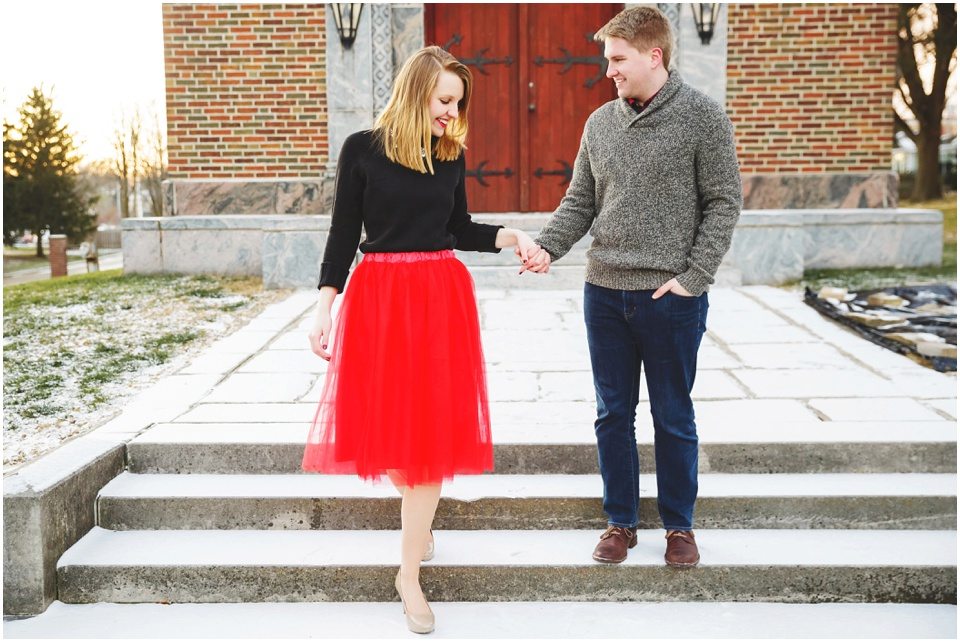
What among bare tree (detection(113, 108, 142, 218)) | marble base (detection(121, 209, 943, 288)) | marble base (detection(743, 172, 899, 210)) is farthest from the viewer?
bare tree (detection(113, 108, 142, 218))

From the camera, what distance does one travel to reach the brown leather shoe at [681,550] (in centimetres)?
311

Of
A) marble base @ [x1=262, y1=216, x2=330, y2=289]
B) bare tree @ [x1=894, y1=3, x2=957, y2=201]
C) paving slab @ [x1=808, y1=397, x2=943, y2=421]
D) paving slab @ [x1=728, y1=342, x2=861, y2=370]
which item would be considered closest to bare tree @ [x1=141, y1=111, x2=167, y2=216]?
bare tree @ [x1=894, y1=3, x2=957, y2=201]

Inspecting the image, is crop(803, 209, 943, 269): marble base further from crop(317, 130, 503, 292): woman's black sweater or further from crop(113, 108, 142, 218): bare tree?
crop(113, 108, 142, 218): bare tree

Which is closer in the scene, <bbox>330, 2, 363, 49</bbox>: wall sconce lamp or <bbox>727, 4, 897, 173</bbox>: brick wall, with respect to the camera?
<bbox>330, 2, 363, 49</bbox>: wall sconce lamp

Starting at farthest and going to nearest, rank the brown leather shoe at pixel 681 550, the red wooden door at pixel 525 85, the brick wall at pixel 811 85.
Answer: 1. the red wooden door at pixel 525 85
2. the brick wall at pixel 811 85
3. the brown leather shoe at pixel 681 550

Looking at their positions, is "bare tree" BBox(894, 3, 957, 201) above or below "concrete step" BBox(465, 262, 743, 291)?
above

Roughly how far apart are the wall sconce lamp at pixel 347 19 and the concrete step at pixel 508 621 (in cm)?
661

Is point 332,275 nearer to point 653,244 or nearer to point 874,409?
point 653,244

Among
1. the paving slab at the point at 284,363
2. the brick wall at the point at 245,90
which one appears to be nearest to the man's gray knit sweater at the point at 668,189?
the paving slab at the point at 284,363

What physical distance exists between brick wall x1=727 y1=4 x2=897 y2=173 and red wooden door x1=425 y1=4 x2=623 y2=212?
1318 mm

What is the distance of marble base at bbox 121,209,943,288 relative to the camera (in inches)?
308

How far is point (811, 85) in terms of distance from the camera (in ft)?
29.1

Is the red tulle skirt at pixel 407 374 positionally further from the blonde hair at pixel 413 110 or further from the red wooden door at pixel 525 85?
the red wooden door at pixel 525 85

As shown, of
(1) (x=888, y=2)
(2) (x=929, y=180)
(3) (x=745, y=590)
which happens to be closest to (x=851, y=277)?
(1) (x=888, y=2)
